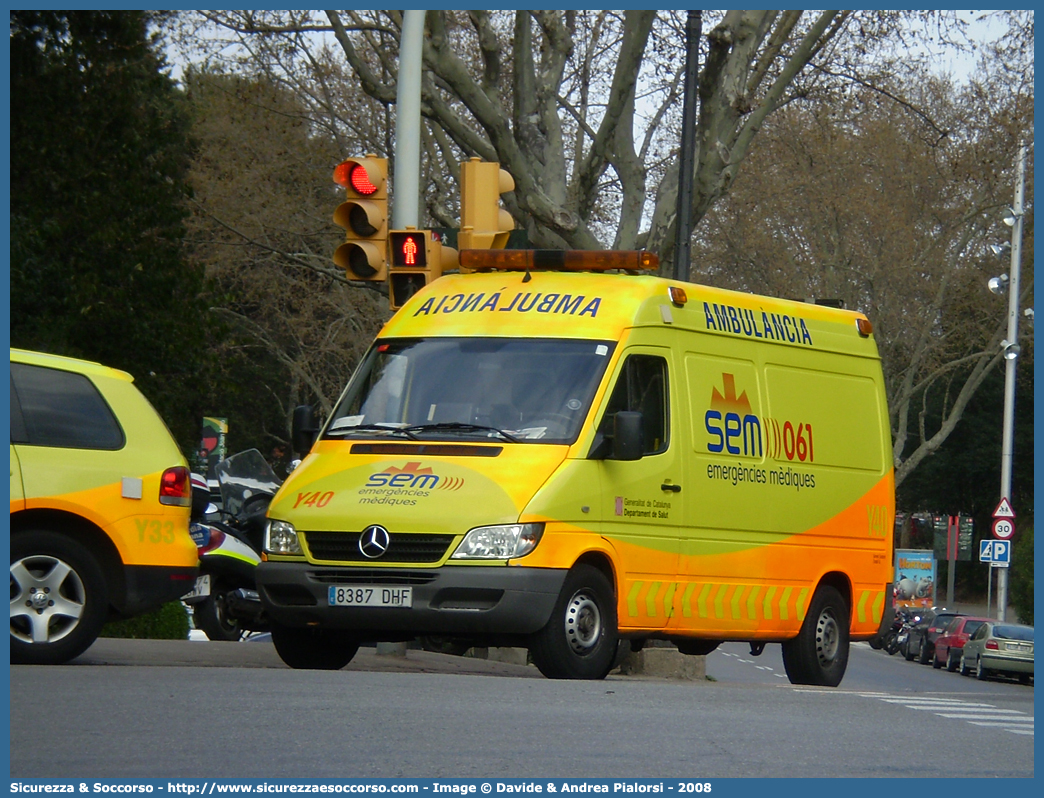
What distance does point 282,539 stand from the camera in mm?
11242

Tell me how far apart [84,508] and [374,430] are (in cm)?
192

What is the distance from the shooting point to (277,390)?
54.5 meters

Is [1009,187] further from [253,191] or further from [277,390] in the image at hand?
[277,390]

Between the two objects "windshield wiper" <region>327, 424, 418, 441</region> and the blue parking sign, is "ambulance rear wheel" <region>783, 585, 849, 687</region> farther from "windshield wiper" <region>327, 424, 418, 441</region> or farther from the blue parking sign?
the blue parking sign

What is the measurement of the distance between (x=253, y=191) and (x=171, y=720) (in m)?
24.2

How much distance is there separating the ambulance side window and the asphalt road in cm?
166

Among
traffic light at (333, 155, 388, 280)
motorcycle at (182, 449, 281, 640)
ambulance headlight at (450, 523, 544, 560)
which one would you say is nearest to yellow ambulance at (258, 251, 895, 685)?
ambulance headlight at (450, 523, 544, 560)

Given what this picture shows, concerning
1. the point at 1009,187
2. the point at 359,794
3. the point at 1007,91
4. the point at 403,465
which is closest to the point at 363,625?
the point at 403,465

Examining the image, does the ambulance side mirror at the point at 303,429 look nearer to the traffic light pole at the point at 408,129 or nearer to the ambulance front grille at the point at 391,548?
the ambulance front grille at the point at 391,548

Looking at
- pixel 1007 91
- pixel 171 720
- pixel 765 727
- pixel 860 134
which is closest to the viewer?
pixel 171 720

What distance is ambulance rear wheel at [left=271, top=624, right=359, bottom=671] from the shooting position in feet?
38.9

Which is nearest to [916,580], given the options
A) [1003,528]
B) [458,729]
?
[1003,528]

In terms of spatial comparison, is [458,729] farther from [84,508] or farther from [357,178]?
[357,178]

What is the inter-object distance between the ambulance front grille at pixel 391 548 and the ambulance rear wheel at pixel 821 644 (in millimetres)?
3793
